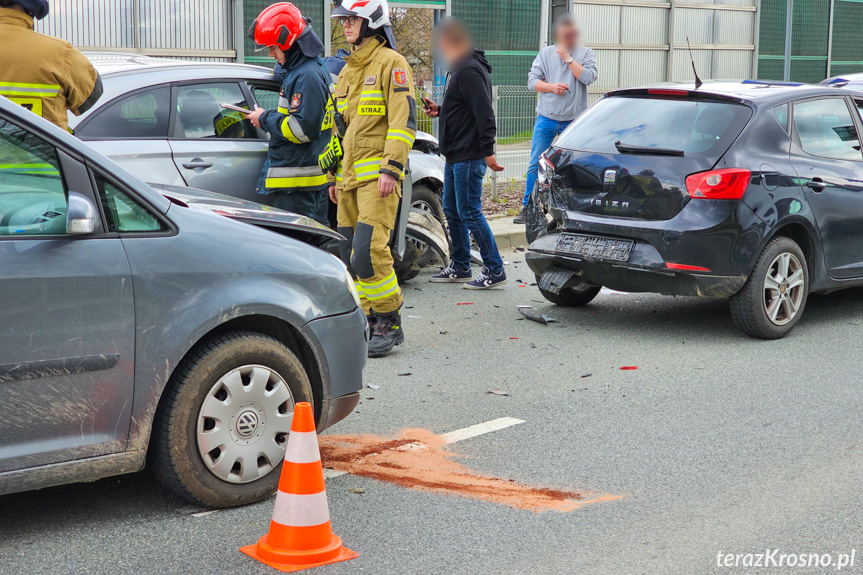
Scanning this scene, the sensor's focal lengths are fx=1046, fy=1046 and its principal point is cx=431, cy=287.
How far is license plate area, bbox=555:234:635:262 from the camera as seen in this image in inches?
263

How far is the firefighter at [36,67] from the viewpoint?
5.26 meters

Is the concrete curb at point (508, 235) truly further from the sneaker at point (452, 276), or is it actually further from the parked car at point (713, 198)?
the parked car at point (713, 198)

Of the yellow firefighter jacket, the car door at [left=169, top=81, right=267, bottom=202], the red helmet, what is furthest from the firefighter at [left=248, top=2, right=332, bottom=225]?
the yellow firefighter jacket

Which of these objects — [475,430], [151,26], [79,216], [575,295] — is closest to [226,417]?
[79,216]

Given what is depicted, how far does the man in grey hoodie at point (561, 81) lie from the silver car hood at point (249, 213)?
20.5ft

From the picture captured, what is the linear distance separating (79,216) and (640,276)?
13.4 feet

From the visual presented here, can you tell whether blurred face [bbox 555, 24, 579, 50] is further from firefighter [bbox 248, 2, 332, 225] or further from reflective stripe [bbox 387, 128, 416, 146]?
reflective stripe [bbox 387, 128, 416, 146]

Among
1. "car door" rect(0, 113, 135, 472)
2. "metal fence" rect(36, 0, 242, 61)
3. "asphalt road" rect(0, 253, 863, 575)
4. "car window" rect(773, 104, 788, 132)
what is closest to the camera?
"car door" rect(0, 113, 135, 472)

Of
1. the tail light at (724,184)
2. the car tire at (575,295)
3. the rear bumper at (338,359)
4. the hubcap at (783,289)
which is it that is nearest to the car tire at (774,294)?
the hubcap at (783,289)

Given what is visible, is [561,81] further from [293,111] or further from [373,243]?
[373,243]

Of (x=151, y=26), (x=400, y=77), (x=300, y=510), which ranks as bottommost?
(x=300, y=510)

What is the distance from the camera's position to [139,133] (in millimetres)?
6660

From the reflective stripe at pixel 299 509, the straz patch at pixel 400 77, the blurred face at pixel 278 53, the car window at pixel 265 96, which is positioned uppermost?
the blurred face at pixel 278 53

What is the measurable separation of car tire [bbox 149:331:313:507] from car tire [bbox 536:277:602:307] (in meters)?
3.97
